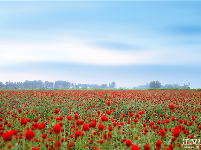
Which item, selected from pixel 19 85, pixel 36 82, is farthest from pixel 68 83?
pixel 19 85

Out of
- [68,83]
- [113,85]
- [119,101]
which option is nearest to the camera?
[119,101]

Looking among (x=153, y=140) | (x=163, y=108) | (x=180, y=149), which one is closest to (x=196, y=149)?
(x=180, y=149)

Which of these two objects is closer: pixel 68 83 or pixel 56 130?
pixel 56 130

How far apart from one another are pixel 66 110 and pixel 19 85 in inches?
6374

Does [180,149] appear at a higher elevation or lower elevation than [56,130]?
lower

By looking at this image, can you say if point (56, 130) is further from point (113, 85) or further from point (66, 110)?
point (113, 85)

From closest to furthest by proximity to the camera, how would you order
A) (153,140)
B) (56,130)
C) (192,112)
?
(56,130), (153,140), (192,112)

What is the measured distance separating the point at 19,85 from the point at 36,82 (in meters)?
16.2

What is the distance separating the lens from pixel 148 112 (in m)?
8.58

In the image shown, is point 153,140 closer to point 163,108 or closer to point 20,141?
point 20,141

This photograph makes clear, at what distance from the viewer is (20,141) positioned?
434cm

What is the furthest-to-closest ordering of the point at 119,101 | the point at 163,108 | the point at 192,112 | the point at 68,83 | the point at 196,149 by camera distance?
the point at 68,83 < the point at 119,101 < the point at 163,108 < the point at 192,112 < the point at 196,149

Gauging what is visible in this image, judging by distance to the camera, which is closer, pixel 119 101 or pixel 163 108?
pixel 163 108

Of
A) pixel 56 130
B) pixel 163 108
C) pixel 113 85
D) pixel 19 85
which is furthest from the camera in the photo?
pixel 113 85
